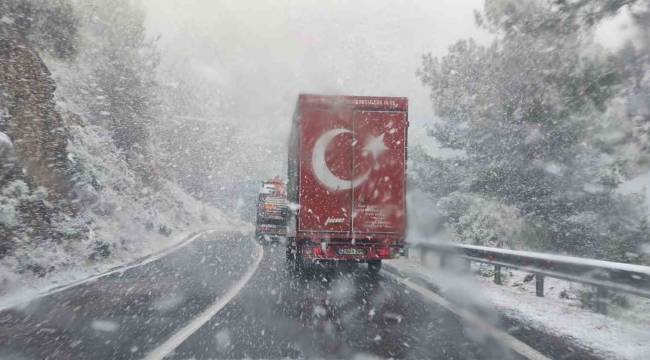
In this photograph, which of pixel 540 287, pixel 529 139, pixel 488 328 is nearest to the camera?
pixel 488 328

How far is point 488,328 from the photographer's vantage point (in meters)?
5.91

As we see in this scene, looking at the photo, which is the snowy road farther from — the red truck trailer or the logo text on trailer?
the logo text on trailer

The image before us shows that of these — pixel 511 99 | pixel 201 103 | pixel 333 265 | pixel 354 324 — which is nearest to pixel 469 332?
pixel 354 324

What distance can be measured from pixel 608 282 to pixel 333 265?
23.7 ft

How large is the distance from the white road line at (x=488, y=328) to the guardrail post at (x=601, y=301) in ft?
5.80

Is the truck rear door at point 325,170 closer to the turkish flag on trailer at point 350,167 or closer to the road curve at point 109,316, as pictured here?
the turkish flag on trailer at point 350,167

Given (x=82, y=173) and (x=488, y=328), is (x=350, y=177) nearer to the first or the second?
(x=488, y=328)

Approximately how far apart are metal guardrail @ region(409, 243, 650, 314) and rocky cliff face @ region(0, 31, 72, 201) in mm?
10115

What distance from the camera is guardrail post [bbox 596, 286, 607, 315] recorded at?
6.91m

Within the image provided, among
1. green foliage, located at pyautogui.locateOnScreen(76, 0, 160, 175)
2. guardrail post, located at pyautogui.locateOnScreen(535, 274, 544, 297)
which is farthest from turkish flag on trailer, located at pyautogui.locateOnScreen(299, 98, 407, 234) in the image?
green foliage, located at pyautogui.locateOnScreen(76, 0, 160, 175)

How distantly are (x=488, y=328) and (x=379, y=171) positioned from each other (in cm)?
475

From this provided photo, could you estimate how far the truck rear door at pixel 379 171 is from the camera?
33.2 ft

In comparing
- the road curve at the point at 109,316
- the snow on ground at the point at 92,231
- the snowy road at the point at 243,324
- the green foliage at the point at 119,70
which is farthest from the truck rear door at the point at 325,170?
the green foliage at the point at 119,70

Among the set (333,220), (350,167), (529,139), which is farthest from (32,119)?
(529,139)
